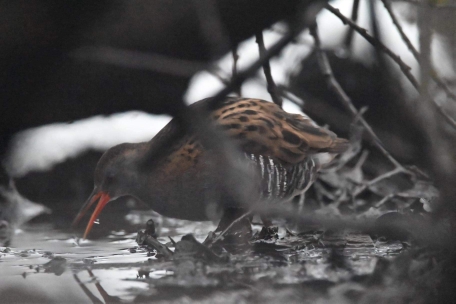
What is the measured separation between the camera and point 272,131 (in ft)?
10.0

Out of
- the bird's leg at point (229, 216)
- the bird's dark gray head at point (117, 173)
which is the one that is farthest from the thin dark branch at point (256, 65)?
the bird's dark gray head at point (117, 173)

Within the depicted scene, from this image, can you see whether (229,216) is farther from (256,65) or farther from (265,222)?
(256,65)

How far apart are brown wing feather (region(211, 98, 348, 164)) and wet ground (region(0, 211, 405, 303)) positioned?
1.28ft

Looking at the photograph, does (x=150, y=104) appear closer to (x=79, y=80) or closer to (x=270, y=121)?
(x=79, y=80)

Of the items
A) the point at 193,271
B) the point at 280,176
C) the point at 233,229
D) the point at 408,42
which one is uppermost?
the point at 408,42

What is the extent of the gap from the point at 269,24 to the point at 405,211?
3.76 ft

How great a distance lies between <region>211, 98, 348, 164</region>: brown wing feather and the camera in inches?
116

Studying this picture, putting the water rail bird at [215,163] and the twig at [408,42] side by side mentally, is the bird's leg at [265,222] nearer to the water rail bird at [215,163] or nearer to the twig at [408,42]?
the water rail bird at [215,163]

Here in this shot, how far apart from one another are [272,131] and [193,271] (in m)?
1.11

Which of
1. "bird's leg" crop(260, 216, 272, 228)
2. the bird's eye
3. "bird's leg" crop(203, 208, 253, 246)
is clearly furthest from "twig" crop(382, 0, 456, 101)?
the bird's eye

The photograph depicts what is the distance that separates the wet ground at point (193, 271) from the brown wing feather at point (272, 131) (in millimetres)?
390

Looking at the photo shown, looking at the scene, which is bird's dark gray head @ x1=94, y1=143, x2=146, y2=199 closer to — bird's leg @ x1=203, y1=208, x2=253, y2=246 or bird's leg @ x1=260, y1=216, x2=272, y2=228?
bird's leg @ x1=203, y1=208, x2=253, y2=246

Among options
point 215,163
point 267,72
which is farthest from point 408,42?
point 215,163

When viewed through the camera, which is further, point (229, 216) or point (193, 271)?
point (229, 216)
